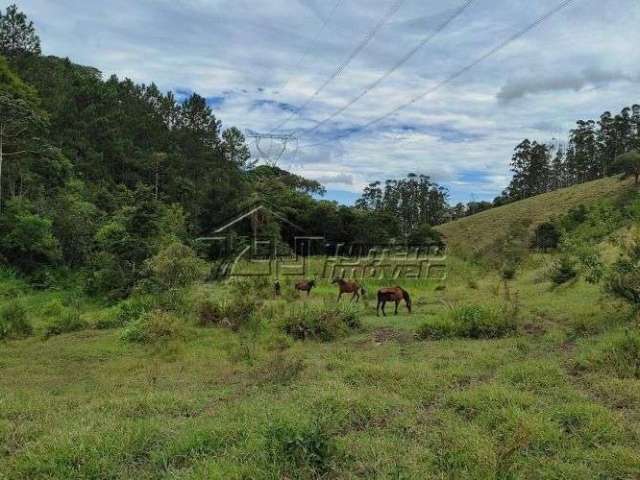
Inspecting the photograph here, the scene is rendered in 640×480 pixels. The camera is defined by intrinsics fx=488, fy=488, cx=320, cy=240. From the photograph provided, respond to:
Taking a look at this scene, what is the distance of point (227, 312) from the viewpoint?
1284cm

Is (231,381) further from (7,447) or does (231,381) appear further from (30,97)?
(30,97)

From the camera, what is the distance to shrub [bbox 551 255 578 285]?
50.7ft

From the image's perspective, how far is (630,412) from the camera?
5316 mm

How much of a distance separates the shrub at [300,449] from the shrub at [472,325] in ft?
20.7

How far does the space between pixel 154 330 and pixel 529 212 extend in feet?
188

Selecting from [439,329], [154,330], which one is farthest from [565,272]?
[154,330]

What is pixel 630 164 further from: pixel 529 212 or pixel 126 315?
pixel 126 315

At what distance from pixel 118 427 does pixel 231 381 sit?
8.33 ft

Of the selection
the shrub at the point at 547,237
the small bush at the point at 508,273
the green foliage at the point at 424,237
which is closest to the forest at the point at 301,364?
the small bush at the point at 508,273

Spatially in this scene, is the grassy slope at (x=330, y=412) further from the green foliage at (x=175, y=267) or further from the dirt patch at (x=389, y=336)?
the green foliage at (x=175, y=267)

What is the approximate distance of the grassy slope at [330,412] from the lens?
422 centimetres

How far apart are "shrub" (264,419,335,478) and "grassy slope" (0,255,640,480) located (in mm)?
13

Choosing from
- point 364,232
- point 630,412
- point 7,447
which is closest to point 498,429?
point 630,412

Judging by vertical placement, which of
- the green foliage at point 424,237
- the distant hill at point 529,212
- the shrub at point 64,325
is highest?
the distant hill at point 529,212
